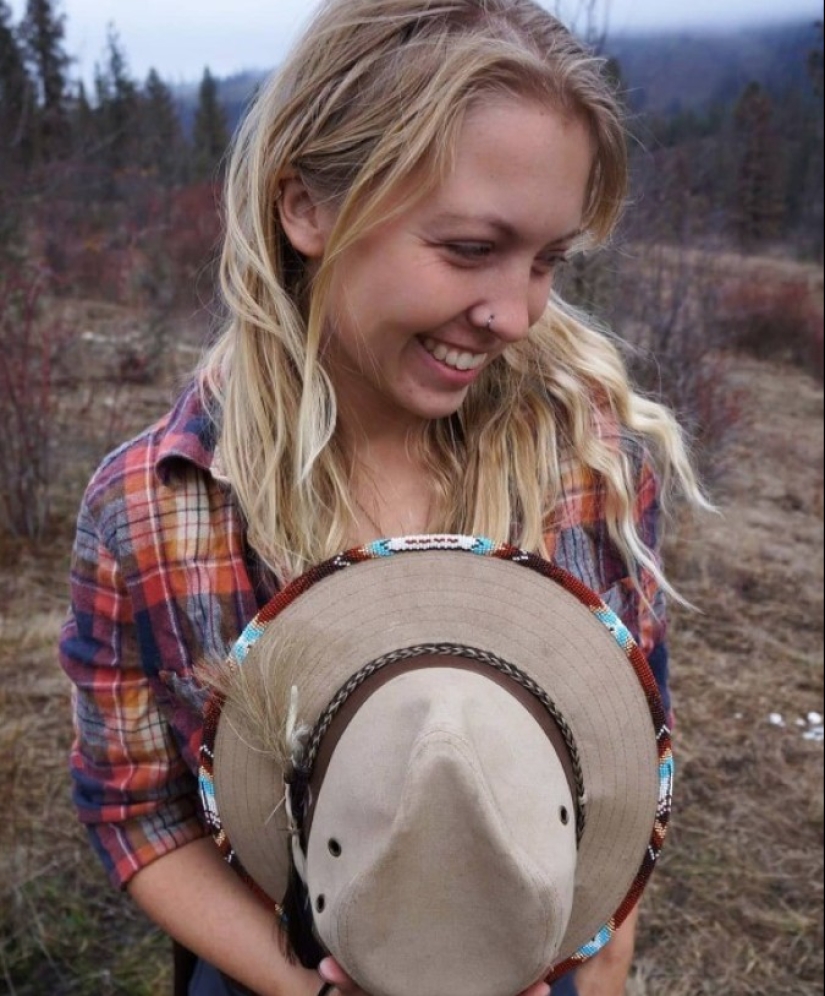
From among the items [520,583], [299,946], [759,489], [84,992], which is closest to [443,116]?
[520,583]

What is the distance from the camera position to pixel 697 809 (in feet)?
12.1

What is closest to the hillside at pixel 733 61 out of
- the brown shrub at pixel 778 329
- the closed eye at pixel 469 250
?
the brown shrub at pixel 778 329

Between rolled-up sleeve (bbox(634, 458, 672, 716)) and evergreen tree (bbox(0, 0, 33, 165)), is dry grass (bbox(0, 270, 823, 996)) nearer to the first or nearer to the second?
rolled-up sleeve (bbox(634, 458, 672, 716))

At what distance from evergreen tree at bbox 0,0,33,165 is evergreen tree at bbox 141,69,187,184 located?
8.99 m

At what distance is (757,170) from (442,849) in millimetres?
24697

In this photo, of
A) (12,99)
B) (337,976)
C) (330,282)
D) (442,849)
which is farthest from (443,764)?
(12,99)

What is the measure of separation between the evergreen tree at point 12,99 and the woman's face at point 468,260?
606cm

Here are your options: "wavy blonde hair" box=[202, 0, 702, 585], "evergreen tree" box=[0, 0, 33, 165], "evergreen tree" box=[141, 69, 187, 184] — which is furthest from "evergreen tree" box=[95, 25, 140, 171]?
"wavy blonde hair" box=[202, 0, 702, 585]

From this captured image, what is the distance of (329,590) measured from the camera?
1.07m

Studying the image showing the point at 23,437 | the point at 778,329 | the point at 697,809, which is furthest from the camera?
the point at 778,329

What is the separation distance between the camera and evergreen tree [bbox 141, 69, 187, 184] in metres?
17.6

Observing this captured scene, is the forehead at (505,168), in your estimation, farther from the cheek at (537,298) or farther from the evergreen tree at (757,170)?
the evergreen tree at (757,170)

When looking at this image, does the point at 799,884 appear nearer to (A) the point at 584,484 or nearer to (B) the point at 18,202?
(A) the point at 584,484

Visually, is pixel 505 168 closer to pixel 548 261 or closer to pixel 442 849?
pixel 548 261
